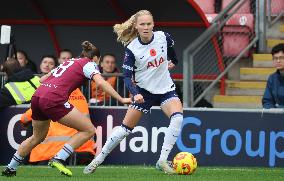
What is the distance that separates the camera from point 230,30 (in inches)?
759

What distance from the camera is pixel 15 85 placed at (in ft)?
58.2

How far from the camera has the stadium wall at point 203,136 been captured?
56.2ft

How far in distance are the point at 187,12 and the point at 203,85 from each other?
2.52 metres

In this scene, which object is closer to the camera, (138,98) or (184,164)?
(138,98)

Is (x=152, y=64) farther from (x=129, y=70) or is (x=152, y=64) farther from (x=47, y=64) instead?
(x=47, y=64)

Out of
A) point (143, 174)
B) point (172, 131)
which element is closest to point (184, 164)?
point (172, 131)

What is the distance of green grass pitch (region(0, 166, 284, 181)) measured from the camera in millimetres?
14438

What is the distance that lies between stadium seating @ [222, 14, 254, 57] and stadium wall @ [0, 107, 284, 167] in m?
2.20

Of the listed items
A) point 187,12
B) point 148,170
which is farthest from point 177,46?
point 148,170

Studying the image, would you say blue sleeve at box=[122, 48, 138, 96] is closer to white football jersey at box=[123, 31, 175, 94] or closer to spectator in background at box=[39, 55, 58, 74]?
white football jersey at box=[123, 31, 175, 94]

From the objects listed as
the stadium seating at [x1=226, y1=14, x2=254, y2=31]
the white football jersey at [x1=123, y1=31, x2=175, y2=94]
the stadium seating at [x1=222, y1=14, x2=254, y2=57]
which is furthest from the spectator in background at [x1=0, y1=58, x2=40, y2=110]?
the stadium seating at [x1=226, y1=14, x2=254, y2=31]

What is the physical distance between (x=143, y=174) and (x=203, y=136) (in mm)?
2365

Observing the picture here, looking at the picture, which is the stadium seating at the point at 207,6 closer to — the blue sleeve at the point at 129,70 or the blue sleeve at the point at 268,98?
the blue sleeve at the point at 268,98

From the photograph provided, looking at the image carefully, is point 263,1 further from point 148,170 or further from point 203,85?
point 148,170
